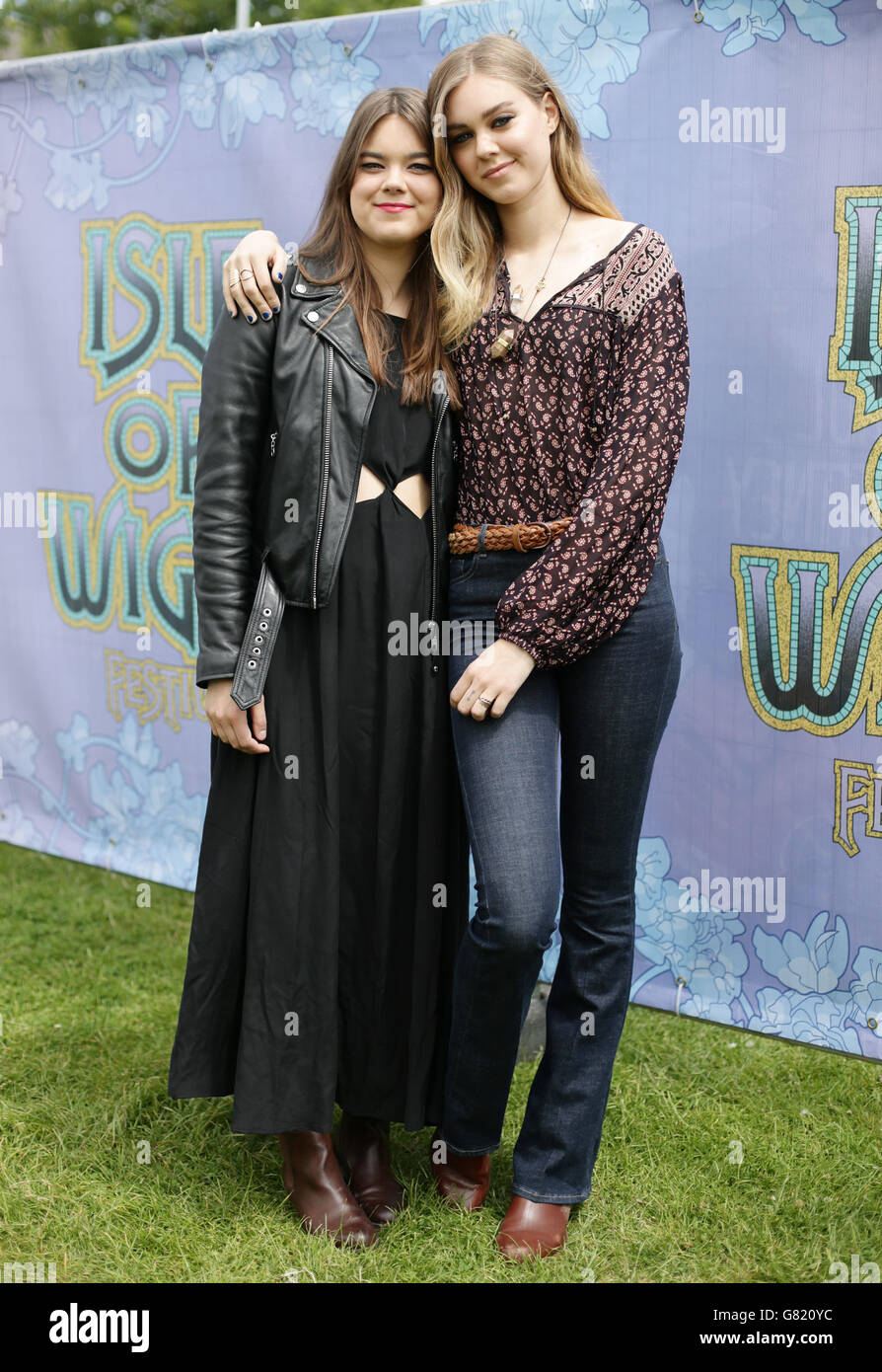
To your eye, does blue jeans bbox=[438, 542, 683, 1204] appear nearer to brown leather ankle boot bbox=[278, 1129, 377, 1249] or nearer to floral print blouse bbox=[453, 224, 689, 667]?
floral print blouse bbox=[453, 224, 689, 667]

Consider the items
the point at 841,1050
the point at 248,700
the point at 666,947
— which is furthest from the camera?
the point at 666,947

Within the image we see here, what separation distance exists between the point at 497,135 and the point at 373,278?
1.05 ft

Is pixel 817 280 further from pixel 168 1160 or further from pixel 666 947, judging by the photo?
pixel 168 1160

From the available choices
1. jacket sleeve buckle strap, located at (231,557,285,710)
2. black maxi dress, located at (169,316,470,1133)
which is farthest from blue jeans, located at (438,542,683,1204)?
jacket sleeve buckle strap, located at (231,557,285,710)

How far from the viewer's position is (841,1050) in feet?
9.95

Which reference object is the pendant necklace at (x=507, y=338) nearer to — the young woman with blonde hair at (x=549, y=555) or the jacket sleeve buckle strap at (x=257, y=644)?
the young woman with blonde hair at (x=549, y=555)

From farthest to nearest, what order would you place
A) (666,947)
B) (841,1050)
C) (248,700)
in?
(666,947) < (841,1050) < (248,700)

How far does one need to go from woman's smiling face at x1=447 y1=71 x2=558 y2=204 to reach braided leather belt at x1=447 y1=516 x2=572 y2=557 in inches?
21.5

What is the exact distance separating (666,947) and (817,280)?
1491mm

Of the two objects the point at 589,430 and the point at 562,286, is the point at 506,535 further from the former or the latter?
the point at 562,286

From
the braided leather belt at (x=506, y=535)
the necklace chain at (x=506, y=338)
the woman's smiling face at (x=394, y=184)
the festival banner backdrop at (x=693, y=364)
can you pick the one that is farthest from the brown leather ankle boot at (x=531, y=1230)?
the woman's smiling face at (x=394, y=184)

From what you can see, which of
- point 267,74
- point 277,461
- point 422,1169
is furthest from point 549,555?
point 267,74

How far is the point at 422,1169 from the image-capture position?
279 cm
